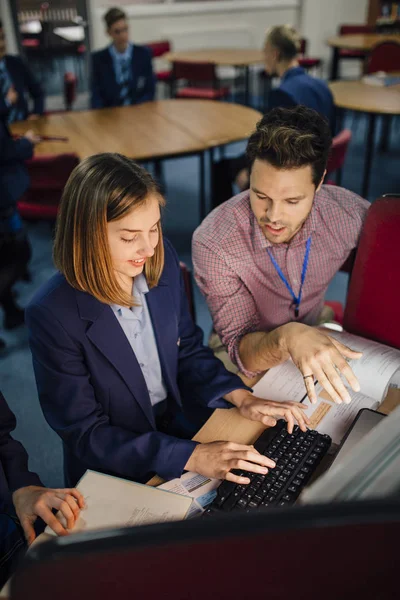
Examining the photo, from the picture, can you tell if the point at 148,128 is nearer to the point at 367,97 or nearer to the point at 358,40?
the point at 367,97

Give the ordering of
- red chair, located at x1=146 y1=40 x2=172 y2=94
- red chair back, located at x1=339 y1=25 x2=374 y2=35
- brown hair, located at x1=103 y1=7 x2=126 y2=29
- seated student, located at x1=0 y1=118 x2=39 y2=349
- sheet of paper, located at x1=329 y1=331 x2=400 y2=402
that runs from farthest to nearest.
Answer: red chair back, located at x1=339 y1=25 x2=374 y2=35, red chair, located at x1=146 y1=40 x2=172 y2=94, brown hair, located at x1=103 y1=7 x2=126 y2=29, seated student, located at x1=0 y1=118 x2=39 y2=349, sheet of paper, located at x1=329 y1=331 x2=400 y2=402

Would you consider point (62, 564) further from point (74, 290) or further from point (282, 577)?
point (74, 290)

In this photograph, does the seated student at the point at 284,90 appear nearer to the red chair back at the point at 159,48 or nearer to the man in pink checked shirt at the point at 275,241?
the man in pink checked shirt at the point at 275,241

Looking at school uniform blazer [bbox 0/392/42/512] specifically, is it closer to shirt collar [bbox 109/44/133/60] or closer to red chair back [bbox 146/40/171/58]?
shirt collar [bbox 109/44/133/60]

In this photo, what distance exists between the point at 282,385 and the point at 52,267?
2629 mm

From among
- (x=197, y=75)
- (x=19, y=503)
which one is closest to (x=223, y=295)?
(x=19, y=503)

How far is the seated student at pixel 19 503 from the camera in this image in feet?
2.96

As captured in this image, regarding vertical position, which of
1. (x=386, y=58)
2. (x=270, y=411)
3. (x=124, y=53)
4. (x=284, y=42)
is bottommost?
(x=270, y=411)

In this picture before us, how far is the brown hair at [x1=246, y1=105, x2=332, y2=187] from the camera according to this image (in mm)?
1313

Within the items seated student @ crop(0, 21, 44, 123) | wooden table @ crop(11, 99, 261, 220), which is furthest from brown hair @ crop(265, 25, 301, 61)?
seated student @ crop(0, 21, 44, 123)

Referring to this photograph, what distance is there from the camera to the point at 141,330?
132cm

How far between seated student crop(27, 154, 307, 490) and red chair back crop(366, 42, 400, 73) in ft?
15.7

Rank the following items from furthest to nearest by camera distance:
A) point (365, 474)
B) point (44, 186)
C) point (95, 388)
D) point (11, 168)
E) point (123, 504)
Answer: point (44, 186), point (11, 168), point (95, 388), point (123, 504), point (365, 474)

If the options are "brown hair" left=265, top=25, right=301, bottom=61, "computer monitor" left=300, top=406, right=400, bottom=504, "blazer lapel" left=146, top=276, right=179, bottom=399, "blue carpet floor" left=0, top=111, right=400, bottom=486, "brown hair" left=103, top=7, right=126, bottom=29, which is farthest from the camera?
"brown hair" left=103, top=7, right=126, bottom=29
